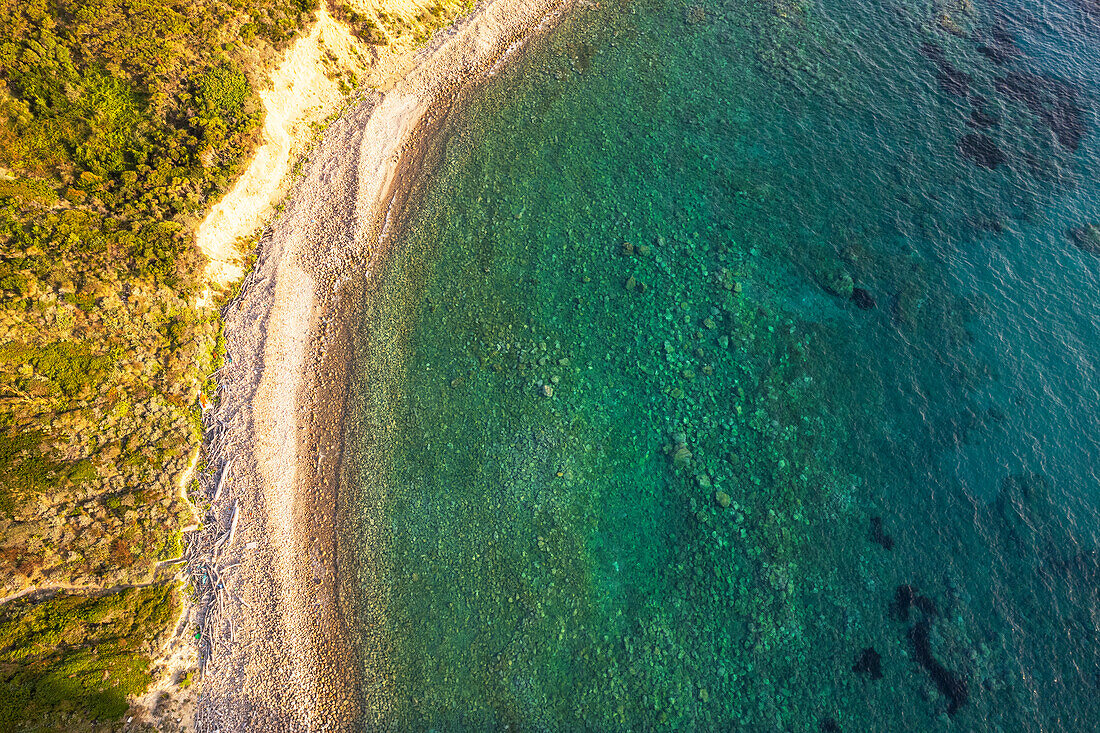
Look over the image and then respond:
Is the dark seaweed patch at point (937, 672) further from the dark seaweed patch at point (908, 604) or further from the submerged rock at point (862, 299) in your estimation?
the submerged rock at point (862, 299)

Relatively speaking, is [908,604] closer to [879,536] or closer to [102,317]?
[879,536]

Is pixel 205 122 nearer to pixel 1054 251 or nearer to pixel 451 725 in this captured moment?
pixel 451 725

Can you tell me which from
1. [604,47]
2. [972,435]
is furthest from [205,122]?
[972,435]

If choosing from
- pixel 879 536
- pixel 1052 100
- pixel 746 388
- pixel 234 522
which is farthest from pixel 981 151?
pixel 234 522

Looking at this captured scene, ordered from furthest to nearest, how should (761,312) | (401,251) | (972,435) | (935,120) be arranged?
1. (935,120)
2. (401,251)
3. (761,312)
4. (972,435)

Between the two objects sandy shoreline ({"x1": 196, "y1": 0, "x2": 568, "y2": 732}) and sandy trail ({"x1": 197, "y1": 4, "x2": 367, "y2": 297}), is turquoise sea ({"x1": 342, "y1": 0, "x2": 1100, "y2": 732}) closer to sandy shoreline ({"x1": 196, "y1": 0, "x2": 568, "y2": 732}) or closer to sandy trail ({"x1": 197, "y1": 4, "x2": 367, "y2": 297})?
sandy shoreline ({"x1": 196, "y1": 0, "x2": 568, "y2": 732})
